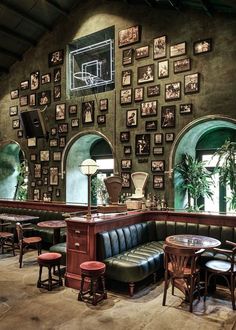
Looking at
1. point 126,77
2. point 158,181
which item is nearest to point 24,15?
point 126,77

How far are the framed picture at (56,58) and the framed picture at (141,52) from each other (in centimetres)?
265

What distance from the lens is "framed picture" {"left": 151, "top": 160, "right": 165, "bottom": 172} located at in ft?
23.5

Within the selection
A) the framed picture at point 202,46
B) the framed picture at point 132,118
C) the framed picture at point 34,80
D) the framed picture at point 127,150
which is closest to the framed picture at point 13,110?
the framed picture at point 34,80

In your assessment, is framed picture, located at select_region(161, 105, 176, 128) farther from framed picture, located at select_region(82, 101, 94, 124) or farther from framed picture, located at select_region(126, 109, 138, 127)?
framed picture, located at select_region(82, 101, 94, 124)

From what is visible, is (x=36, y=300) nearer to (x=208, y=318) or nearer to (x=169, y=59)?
(x=208, y=318)

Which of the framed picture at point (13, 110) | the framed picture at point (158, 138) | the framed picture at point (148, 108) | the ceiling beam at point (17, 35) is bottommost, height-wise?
the framed picture at point (158, 138)

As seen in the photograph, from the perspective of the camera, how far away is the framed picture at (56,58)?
9203 millimetres

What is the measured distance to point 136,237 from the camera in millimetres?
5312

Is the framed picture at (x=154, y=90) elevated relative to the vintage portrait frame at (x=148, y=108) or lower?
elevated

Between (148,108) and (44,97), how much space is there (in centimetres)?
380

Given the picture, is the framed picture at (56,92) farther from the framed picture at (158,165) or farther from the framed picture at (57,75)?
the framed picture at (158,165)

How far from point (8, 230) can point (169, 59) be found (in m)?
Result: 5.56

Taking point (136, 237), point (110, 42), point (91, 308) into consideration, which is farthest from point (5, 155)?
point (91, 308)

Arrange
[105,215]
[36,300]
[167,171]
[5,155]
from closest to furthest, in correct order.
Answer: [36,300] < [105,215] < [167,171] < [5,155]
